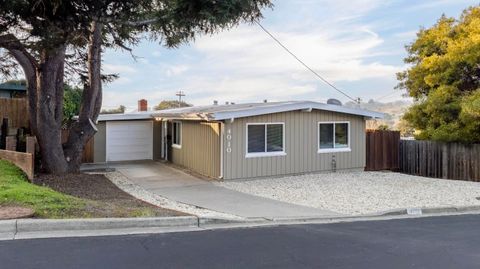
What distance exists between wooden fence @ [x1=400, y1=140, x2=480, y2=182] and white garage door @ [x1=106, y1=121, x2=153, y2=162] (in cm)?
1202

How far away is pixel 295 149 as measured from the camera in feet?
55.3

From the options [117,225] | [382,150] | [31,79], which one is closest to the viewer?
[117,225]

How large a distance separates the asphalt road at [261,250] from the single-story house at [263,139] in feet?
24.3

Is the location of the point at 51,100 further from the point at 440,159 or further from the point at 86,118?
the point at 440,159

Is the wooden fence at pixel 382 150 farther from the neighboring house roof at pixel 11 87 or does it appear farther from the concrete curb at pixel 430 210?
the neighboring house roof at pixel 11 87

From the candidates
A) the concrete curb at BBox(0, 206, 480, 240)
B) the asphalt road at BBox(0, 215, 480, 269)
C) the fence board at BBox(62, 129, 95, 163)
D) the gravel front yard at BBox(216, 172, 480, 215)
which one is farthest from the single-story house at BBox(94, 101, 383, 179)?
the asphalt road at BBox(0, 215, 480, 269)

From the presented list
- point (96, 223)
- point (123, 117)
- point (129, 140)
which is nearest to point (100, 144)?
point (129, 140)

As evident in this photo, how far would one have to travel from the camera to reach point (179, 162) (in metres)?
19.4

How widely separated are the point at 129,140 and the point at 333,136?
957 centimetres

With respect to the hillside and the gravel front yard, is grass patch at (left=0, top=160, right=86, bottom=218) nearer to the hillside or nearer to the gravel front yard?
the gravel front yard

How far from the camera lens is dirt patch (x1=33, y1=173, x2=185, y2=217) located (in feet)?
27.6

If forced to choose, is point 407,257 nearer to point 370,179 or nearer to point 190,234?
point 190,234

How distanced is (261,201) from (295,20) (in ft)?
33.7

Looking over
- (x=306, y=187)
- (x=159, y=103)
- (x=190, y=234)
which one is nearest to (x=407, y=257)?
(x=190, y=234)
